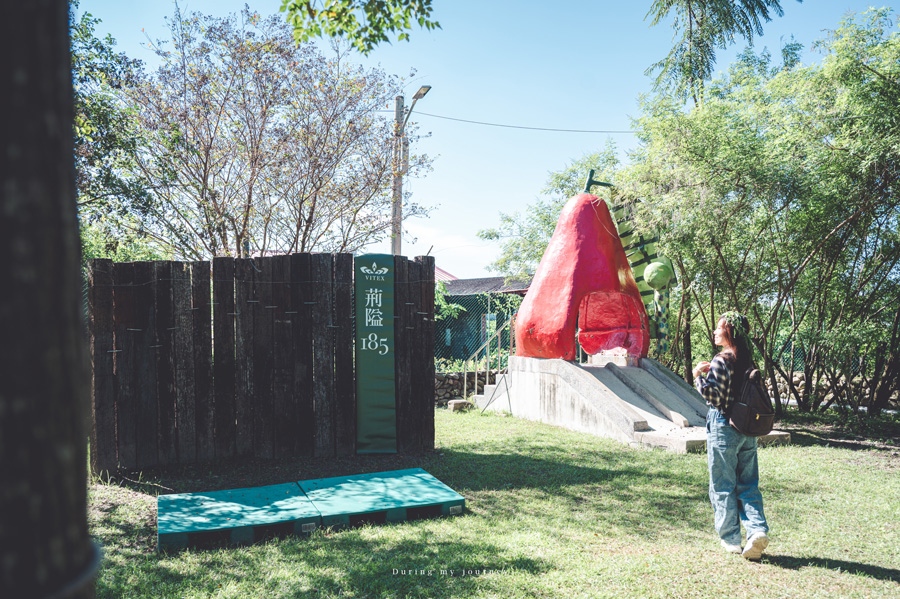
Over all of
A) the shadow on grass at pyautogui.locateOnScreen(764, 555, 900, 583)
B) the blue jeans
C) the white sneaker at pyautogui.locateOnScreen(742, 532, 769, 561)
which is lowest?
the shadow on grass at pyautogui.locateOnScreen(764, 555, 900, 583)

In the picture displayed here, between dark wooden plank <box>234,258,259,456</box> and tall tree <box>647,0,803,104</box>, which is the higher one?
tall tree <box>647,0,803,104</box>

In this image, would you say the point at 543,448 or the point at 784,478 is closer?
the point at 784,478

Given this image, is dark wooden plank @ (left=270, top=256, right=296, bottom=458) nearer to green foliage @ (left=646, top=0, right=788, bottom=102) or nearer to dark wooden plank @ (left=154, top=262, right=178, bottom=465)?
dark wooden plank @ (left=154, top=262, right=178, bottom=465)

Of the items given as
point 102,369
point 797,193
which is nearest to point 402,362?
point 102,369

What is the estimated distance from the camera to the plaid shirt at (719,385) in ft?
14.3

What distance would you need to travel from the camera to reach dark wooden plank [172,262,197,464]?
629cm

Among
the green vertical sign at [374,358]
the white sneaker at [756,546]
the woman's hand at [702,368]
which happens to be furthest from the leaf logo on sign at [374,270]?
the white sneaker at [756,546]

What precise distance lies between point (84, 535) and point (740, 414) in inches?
175

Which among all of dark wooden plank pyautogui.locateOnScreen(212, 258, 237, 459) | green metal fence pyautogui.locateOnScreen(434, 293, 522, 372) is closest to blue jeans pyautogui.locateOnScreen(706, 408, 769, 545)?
dark wooden plank pyautogui.locateOnScreen(212, 258, 237, 459)

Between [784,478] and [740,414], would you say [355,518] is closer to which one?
[740,414]

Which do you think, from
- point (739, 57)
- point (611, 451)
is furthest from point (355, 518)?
point (739, 57)

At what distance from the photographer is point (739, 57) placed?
49.5 feet

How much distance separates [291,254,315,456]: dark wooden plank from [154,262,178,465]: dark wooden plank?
1307 mm

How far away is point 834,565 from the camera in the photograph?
13.9ft
